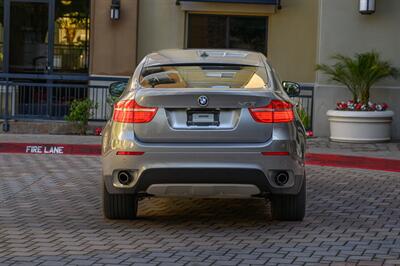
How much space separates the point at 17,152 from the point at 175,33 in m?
5.01

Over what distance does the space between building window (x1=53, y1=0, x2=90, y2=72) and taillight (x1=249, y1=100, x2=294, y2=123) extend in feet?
35.7

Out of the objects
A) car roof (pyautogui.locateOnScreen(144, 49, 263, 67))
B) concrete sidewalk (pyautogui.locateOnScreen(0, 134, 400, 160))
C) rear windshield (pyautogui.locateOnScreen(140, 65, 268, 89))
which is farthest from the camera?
concrete sidewalk (pyautogui.locateOnScreen(0, 134, 400, 160))

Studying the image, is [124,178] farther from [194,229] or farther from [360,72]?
[360,72]

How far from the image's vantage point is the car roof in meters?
7.70

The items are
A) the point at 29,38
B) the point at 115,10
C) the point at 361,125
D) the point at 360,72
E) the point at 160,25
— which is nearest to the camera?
the point at 361,125

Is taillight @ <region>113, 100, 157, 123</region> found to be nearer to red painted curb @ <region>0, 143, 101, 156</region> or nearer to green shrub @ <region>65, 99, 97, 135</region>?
red painted curb @ <region>0, 143, 101, 156</region>

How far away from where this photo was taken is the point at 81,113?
15258 mm

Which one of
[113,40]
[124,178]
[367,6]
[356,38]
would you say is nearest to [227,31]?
[113,40]

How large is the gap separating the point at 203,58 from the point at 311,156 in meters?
5.68

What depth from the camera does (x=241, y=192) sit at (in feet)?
23.0

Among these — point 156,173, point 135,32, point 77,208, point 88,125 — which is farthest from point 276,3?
point 156,173

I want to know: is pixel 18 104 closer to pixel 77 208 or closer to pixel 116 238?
pixel 77 208

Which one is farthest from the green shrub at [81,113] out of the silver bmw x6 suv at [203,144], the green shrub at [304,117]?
the silver bmw x6 suv at [203,144]

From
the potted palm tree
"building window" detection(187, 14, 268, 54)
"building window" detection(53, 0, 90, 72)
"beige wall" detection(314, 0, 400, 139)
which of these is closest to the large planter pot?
the potted palm tree
